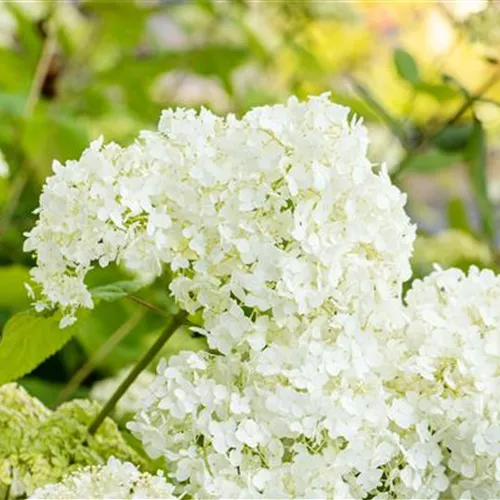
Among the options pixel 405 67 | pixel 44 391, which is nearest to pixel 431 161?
pixel 405 67

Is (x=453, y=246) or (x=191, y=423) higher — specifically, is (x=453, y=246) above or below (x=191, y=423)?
above

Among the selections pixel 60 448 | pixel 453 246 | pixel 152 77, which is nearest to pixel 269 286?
pixel 60 448

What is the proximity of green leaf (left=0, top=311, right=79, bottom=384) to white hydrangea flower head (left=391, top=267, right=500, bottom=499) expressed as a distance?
0.62ft

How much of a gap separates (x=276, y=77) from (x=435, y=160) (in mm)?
927

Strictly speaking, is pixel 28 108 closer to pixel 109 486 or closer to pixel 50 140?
pixel 50 140

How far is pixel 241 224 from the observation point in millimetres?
635

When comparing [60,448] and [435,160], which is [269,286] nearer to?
[60,448]

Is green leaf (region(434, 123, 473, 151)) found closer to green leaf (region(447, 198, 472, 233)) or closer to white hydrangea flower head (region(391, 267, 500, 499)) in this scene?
green leaf (region(447, 198, 472, 233))

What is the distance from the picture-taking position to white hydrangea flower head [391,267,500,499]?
66cm

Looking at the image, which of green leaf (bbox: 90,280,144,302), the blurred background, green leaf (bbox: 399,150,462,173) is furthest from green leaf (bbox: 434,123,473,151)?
green leaf (bbox: 90,280,144,302)

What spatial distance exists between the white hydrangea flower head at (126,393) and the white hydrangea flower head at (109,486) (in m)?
0.27

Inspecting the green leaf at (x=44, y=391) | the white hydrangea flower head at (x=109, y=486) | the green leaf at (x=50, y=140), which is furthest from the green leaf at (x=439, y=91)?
the white hydrangea flower head at (x=109, y=486)

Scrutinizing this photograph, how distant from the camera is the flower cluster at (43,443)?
0.67 m

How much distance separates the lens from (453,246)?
4.52 ft
